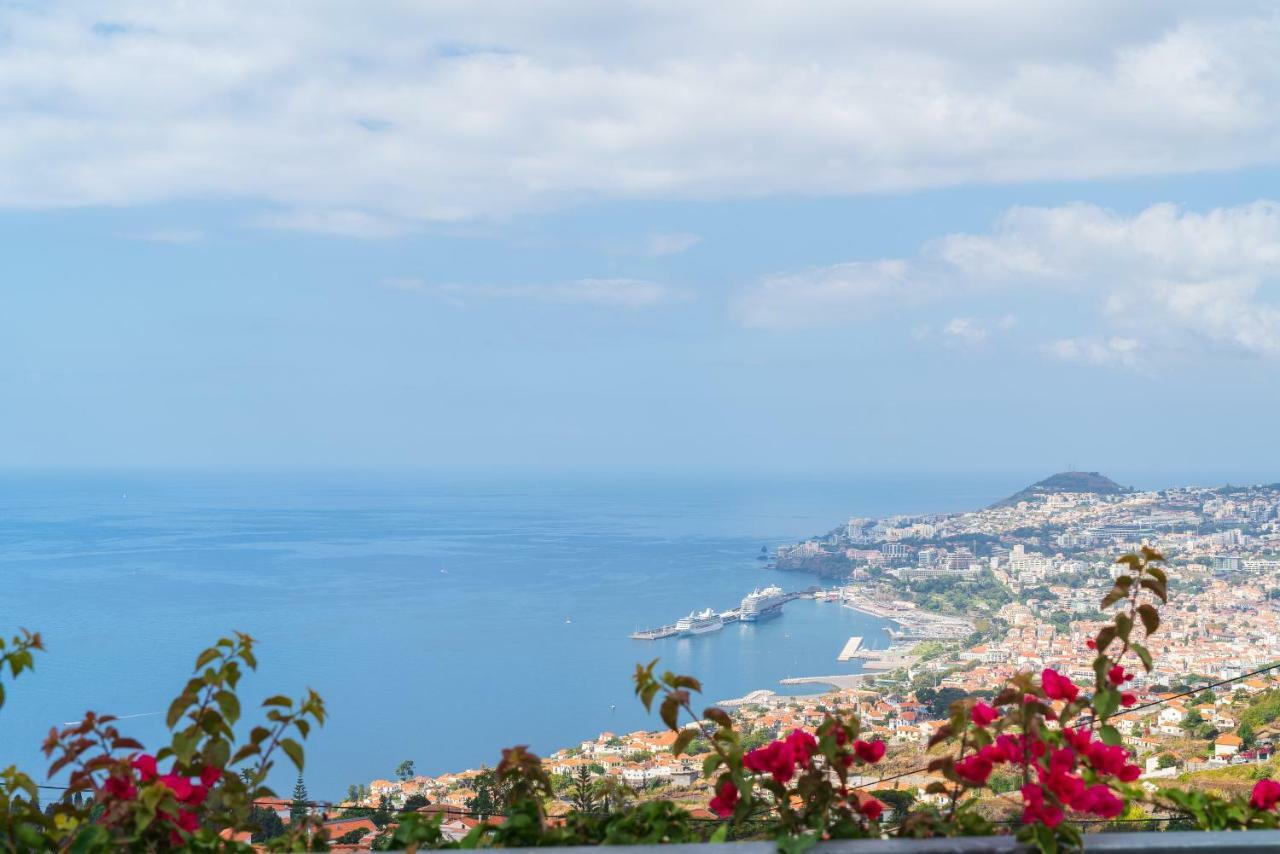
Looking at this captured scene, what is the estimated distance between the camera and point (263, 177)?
114ft

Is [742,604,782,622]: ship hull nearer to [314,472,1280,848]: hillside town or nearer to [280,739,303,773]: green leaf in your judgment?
[314,472,1280,848]: hillside town

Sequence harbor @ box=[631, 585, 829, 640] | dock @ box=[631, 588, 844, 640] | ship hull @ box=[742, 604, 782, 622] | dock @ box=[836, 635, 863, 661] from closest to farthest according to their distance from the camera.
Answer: dock @ box=[836, 635, 863, 661], dock @ box=[631, 588, 844, 640], harbor @ box=[631, 585, 829, 640], ship hull @ box=[742, 604, 782, 622]

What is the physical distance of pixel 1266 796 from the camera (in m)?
1.40

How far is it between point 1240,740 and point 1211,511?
70.6ft

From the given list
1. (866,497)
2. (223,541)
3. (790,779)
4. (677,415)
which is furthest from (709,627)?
(866,497)

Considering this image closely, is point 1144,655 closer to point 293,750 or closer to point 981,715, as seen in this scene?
point 981,715

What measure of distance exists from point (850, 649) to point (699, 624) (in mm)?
5663

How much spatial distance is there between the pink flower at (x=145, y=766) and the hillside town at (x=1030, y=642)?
44 centimetres

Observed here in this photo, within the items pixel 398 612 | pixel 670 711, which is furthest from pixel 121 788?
pixel 398 612

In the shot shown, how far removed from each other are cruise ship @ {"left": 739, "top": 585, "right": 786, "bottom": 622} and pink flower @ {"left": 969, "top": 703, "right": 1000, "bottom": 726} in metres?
27.7

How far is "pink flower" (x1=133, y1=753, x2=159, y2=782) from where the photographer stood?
1291 mm

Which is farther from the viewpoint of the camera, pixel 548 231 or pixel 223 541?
pixel 548 231

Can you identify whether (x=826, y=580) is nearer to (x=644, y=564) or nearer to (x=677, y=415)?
(x=644, y=564)

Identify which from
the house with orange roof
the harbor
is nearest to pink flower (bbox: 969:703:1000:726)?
the house with orange roof
